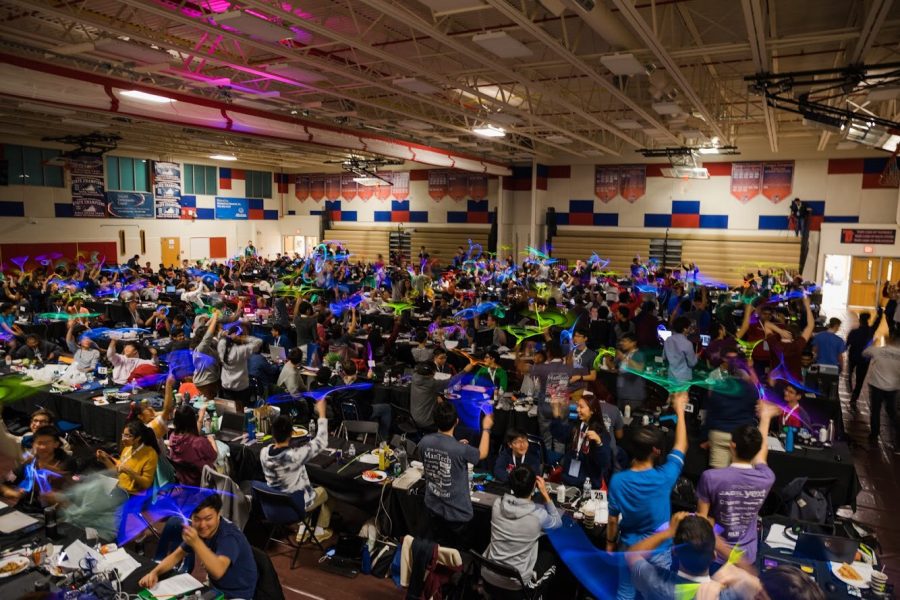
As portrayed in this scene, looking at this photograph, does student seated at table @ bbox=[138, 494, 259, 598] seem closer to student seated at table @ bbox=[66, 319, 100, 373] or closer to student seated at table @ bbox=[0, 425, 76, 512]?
student seated at table @ bbox=[0, 425, 76, 512]

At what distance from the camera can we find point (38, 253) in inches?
819

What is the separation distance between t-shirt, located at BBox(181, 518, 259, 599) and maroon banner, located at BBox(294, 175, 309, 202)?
92.8 ft

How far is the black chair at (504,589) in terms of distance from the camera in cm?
369

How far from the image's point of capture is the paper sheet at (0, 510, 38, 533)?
13.7 feet

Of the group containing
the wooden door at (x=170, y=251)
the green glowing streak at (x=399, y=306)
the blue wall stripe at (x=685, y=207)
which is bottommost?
the green glowing streak at (x=399, y=306)

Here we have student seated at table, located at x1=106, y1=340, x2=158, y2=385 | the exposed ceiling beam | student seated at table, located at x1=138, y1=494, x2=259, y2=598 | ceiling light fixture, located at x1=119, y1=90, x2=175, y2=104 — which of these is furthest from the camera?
ceiling light fixture, located at x1=119, y1=90, x2=175, y2=104

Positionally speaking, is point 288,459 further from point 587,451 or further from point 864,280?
point 864,280

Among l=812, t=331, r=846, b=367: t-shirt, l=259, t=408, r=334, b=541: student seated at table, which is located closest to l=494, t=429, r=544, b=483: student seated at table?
l=259, t=408, r=334, b=541: student seated at table

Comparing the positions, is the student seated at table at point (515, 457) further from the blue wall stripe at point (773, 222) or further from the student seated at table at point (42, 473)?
Answer: the blue wall stripe at point (773, 222)

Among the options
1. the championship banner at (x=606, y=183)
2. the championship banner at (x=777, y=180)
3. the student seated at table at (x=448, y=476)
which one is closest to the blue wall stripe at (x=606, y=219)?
the championship banner at (x=606, y=183)

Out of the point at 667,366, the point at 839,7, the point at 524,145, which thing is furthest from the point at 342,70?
the point at 524,145

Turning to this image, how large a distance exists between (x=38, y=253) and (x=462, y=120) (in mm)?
15764

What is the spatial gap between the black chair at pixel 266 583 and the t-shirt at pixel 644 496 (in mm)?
2114

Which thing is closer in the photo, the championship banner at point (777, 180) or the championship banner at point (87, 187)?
the championship banner at point (777, 180)
